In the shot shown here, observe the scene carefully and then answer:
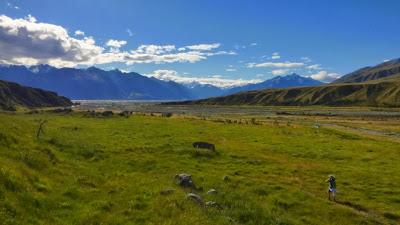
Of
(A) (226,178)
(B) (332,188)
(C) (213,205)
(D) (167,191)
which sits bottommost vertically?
(A) (226,178)

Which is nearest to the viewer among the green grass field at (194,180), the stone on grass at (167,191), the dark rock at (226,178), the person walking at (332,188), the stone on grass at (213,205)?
the green grass field at (194,180)

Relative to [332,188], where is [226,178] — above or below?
below

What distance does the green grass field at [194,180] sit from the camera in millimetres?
20016

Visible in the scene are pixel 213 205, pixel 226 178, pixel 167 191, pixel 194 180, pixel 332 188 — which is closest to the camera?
pixel 213 205

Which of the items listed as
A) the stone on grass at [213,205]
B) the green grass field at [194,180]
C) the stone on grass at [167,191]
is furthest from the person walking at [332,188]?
the stone on grass at [167,191]

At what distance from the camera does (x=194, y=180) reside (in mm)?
34906

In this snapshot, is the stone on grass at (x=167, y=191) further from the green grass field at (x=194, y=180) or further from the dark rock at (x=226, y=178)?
the dark rock at (x=226, y=178)

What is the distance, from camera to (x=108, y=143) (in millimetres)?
55312

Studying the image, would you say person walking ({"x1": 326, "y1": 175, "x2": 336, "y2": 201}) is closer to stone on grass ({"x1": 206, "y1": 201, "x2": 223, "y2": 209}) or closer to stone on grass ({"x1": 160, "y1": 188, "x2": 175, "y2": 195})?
stone on grass ({"x1": 206, "y1": 201, "x2": 223, "y2": 209})

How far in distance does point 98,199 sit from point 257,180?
18.3 meters

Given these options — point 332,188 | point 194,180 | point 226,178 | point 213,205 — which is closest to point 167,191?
point 213,205

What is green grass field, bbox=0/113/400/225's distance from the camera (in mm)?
20016

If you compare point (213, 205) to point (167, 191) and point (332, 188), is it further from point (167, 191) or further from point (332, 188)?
point (332, 188)

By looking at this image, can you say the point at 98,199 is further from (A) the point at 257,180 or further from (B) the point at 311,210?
(A) the point at 257,180
